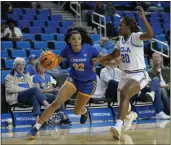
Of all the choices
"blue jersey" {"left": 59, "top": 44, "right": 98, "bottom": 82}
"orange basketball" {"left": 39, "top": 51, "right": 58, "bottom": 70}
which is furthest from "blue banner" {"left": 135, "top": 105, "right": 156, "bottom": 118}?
"orange basketball" {"left": 39, "top": 51, "right": 58, "bottom": 70}

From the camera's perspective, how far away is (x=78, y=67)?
8.09 m

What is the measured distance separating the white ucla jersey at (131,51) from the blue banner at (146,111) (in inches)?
179

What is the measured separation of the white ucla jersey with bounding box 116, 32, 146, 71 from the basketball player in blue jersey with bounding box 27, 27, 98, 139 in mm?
437

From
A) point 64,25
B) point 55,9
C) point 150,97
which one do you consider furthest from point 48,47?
point 55,9

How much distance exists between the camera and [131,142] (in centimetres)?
857

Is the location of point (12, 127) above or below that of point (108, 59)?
below

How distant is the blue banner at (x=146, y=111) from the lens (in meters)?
12.6

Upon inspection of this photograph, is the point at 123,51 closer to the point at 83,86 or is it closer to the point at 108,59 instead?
the point at 108,59

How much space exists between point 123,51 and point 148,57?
771cm

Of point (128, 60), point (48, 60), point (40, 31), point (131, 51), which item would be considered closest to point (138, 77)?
point (128, 60)

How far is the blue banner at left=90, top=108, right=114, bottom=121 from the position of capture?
39.3 ft

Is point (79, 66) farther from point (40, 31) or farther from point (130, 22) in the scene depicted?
point (40, 31)

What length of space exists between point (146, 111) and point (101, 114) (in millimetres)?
1223

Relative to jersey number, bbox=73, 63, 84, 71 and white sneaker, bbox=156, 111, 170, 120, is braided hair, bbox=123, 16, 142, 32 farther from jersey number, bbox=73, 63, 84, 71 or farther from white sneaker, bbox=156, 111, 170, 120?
white sneaker, bbox=156, 111, 170, 120
